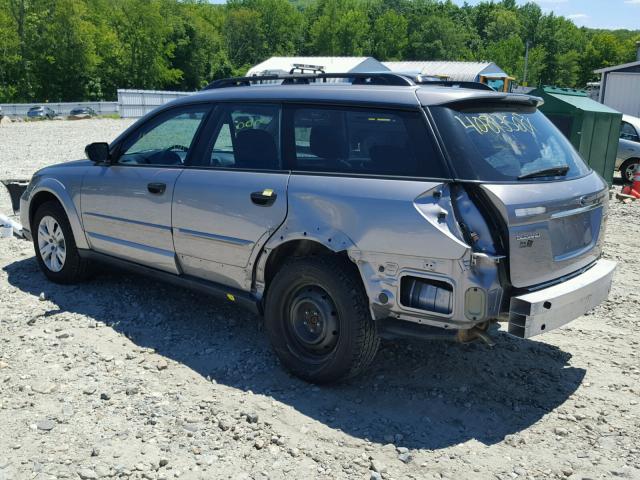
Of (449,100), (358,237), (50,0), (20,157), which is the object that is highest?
(50,0)

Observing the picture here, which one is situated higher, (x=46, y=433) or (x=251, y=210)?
(x=251, y=210)

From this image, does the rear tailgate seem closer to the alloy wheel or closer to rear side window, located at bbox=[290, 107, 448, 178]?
rear side window, located at bbox=[290, 107, 448, 178]

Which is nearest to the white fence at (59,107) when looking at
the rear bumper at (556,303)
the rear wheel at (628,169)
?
the rear wheel at (628,169)

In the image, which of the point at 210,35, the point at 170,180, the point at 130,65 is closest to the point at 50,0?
the point at 130,65

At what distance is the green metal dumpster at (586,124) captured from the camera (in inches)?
469

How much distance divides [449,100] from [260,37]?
113 meters

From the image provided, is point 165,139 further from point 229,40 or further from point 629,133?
point 229,40

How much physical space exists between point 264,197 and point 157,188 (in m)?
1.15

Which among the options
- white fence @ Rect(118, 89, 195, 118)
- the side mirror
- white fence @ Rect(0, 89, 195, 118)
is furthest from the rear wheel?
white fence @ Rect(118, 89, 195, 118)

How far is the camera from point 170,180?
5004mm

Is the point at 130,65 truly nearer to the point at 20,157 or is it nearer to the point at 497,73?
the point at 497,73

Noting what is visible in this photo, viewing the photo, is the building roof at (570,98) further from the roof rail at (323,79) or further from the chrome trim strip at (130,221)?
the chrome trim strip at (130,221)

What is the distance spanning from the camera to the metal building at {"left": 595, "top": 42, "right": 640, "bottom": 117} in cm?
3128

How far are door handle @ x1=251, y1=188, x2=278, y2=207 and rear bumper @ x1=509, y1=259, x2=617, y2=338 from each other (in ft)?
5.49
